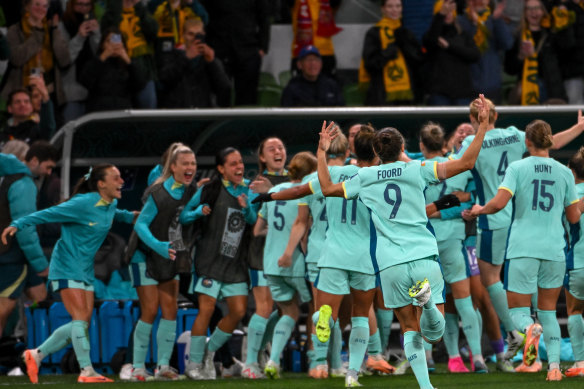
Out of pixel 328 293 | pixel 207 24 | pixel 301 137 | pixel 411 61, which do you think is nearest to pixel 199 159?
pixel 301 137

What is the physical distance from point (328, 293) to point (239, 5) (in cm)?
624

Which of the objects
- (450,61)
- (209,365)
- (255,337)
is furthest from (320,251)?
(450,61)

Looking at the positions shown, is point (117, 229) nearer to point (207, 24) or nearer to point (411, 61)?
point (207, 24)

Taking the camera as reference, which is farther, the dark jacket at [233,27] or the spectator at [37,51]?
the dark jacket at [233,27]

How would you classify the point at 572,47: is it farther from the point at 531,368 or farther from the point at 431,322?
the point at 431,322

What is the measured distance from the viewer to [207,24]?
14594 millimetres

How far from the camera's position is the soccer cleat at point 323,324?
8.50 metres

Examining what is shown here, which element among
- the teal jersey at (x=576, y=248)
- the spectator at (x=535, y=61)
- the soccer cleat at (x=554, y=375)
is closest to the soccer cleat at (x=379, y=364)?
the soccer cleat at (x=554, y=375)

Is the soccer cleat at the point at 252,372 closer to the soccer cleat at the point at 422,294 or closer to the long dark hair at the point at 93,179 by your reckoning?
the long dark hair at the point at 93,179

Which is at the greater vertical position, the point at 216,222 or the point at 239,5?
the point at 239,5

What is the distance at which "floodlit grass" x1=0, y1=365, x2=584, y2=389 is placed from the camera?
8688mm

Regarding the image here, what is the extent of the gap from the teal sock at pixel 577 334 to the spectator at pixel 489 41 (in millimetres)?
5940

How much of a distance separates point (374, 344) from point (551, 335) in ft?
5.28

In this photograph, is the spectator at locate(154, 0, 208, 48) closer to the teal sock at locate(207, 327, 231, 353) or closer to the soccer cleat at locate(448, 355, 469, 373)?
the teal sock at locate(207, 327, 231, 353)
